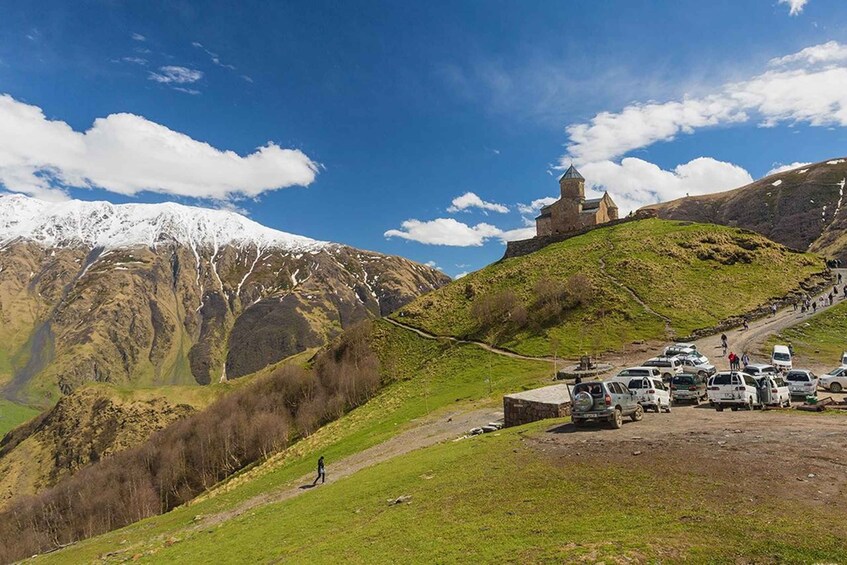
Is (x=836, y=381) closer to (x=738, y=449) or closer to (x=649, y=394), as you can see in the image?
(x=649, y=394)

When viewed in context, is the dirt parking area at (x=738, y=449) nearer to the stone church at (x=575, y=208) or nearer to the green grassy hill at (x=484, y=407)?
the green grassy hill at (x=484, y=407)

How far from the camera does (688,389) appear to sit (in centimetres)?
3509

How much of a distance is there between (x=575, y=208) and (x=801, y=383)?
95988 mm

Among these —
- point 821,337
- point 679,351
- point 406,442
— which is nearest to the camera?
point 406,442

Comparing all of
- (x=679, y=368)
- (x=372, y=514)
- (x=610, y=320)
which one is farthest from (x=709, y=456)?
(x=610, y=320)

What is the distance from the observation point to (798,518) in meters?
12.9

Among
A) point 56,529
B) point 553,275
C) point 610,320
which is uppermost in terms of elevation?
point 553,275

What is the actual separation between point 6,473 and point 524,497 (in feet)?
563

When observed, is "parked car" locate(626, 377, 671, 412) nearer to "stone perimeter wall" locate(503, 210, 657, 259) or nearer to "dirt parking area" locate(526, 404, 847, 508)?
"dirt parking area" locate(526, 404, 847, 508)

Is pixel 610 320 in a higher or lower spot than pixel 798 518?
higher

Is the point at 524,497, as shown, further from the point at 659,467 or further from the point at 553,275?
the point at 553,275

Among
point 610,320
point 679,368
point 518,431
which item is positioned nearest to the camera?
point 518,431

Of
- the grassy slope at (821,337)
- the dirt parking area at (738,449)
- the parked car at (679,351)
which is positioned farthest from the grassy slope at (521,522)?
the grassy slope at (821,337)

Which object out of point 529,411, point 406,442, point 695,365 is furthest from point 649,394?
point 695,365
